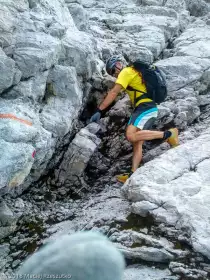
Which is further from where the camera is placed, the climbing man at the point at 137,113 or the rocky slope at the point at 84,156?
the climbing man at the point at 137,113

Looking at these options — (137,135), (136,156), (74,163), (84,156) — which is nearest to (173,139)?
(137,135)

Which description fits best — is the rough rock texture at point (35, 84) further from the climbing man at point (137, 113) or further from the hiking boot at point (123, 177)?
the hiking boot at point (123, 177)

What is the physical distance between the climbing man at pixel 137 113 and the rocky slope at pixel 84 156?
0.60 meters

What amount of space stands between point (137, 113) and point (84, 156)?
1915 mm

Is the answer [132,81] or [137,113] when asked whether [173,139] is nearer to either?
[137,113]

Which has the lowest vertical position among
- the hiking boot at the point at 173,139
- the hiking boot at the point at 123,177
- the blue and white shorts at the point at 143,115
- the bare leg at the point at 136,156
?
the hiking boot at the point at 123,177

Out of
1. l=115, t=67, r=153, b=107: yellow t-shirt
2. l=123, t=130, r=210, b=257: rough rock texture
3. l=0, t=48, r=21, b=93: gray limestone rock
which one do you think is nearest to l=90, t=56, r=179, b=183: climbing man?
l=115, t=67, r=153, b=107: yellow t-shirt

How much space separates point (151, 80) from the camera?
29.1 feet

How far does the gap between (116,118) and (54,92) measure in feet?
7.90

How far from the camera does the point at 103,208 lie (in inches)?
292

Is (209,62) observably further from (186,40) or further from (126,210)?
(126,210)

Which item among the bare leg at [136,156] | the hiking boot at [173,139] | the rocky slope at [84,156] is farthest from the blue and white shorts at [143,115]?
the rocky slope at [84,156]

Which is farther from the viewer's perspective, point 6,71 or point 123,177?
point 123,177

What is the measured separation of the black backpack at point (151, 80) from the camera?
8.82 meters
